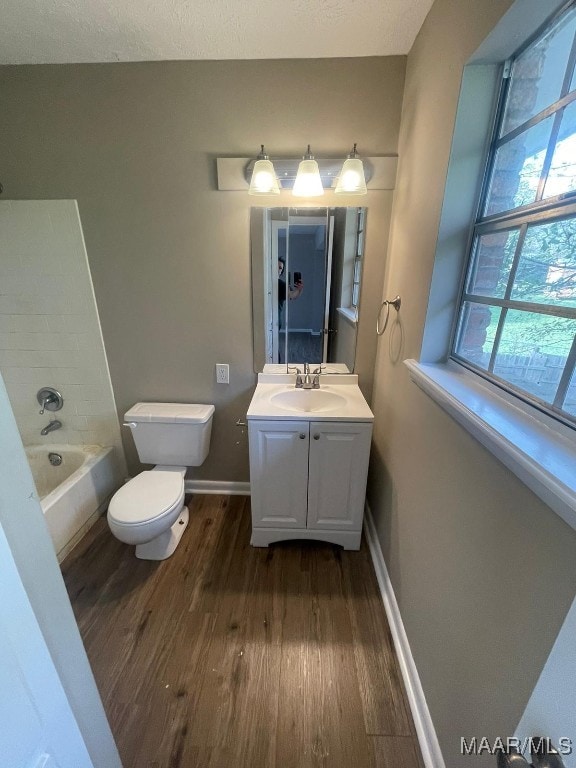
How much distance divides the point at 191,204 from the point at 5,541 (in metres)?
1.63

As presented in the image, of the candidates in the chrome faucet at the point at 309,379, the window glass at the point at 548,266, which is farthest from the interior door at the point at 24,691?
the chrome faucet at the point at 309,379

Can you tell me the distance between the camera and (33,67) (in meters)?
1.43

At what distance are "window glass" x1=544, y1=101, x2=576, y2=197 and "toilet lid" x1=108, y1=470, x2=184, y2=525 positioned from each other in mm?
1802

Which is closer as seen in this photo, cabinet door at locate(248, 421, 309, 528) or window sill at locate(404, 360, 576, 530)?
window sill at locate(404, 360, 576, 530)

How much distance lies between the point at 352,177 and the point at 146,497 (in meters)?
1.82

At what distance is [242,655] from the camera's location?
4.06ft

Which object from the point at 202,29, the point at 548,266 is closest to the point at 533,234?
the point at 548,266

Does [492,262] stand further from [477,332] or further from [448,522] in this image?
[448,522]

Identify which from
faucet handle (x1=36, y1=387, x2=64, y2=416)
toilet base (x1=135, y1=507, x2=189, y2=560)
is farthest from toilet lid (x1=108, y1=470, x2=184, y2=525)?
faucet handle (x1=36, y1=387, x2=64, y2=416)

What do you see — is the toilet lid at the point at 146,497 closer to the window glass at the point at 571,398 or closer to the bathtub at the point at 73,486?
the bathtub at the point at 73,486

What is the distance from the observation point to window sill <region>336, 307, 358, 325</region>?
1.76m

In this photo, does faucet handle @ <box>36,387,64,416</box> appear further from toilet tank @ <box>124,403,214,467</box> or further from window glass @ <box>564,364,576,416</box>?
window glass @ <box>564,364,576,416</box>

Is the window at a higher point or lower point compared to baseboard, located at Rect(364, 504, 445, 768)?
higher

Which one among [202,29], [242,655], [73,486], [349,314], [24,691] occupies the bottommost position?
[242,655]
